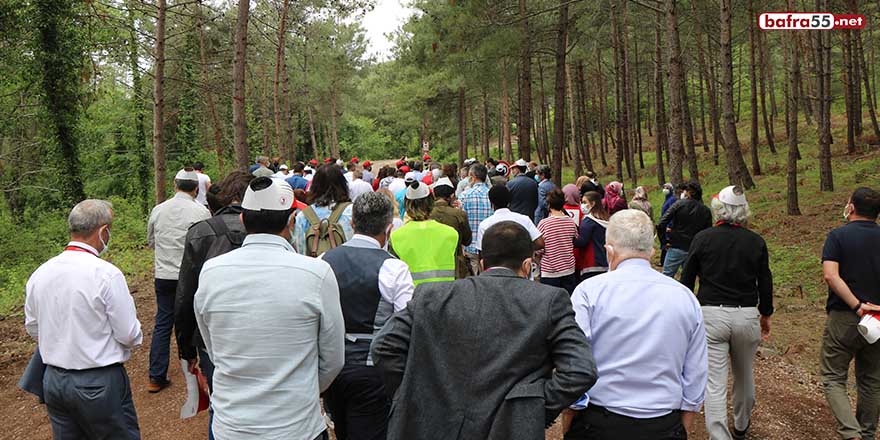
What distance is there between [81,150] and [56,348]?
63.4ft

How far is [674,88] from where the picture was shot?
39.4ft

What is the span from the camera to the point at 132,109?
88.1 ft

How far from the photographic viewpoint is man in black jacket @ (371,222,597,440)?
2336 mm

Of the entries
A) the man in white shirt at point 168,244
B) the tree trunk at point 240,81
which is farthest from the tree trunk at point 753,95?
the man in white shirt at point 168,244

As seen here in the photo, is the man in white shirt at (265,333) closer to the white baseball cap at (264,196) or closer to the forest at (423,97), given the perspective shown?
the white baseball cap at (264,196)

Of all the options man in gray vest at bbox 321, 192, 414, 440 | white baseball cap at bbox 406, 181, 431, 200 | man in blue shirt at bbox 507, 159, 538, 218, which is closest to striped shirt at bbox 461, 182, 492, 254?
man in blue shirt at bbox 507, 159, 538, 218

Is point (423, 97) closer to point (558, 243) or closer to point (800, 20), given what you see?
point (800, 20)

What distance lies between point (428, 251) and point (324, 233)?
109cm

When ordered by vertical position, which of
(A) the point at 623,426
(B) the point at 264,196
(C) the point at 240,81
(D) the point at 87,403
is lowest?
(A) the point at 623,426

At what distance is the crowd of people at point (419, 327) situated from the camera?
2406mm

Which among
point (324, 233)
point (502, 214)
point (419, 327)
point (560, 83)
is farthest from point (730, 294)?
point (560, 83)

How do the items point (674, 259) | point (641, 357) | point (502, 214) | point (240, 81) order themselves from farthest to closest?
point (240, 81) < point (674, 259) < point (502, 214) < point (641, 357)

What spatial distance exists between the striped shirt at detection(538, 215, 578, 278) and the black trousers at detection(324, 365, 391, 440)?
3864 mm

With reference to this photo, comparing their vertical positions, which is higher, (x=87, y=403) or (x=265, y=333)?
(x=265, y=333)
